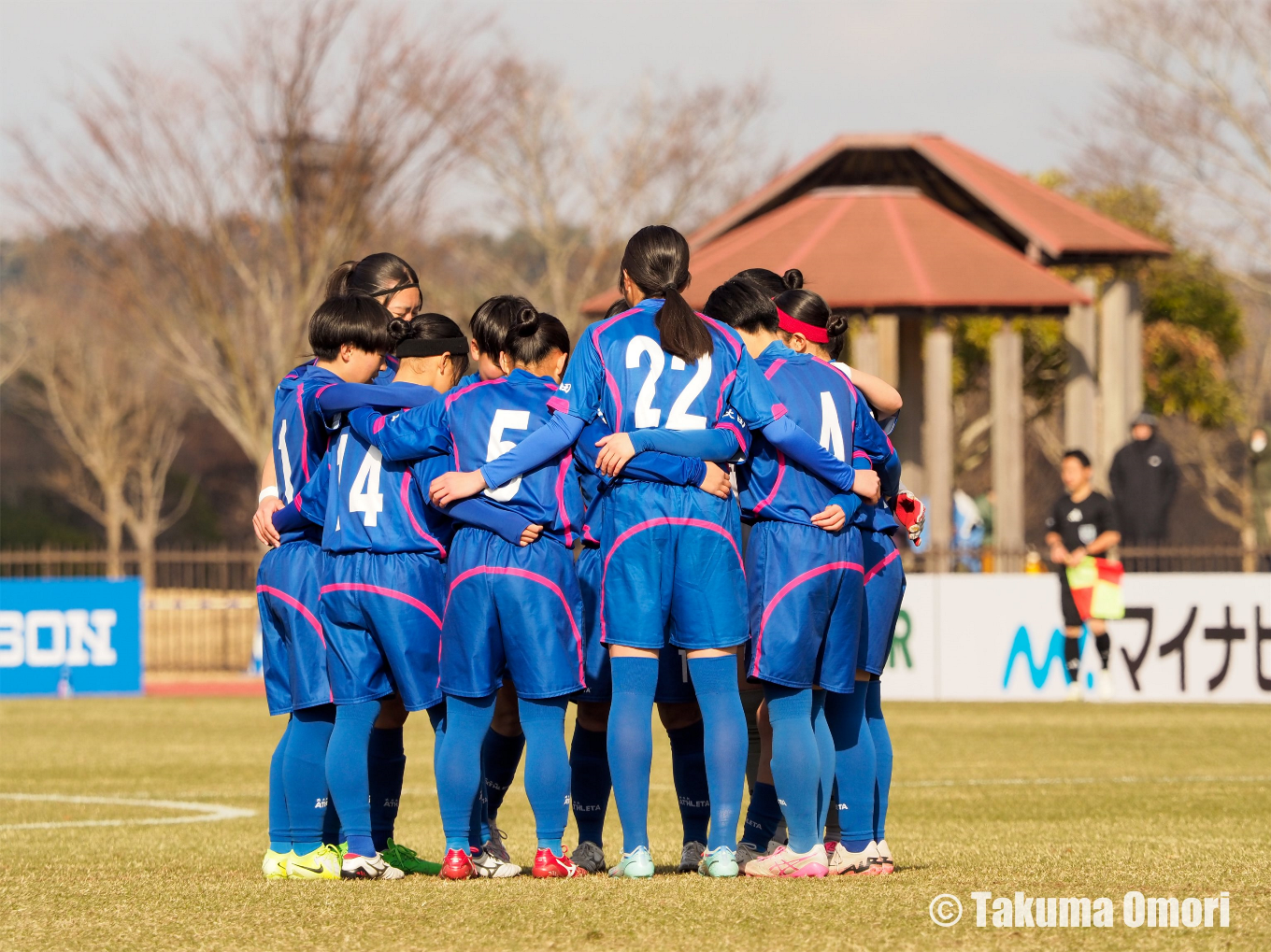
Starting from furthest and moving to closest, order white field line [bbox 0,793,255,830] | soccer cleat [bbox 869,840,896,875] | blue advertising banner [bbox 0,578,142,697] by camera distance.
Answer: blue advertising banner [bbox 0,578,142,697] → white field line [bbox 0,793,255,830] → soccer cleat [bbox 869,840,896,875]

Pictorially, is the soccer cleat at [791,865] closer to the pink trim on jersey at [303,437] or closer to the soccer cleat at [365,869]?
the soccer cleat at [365,869]

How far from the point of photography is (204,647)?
2417 centimetres

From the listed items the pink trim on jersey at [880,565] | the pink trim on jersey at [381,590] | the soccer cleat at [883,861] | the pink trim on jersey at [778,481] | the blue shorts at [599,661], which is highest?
the pink trim on jersey at [778,481]

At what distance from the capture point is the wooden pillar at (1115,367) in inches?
960

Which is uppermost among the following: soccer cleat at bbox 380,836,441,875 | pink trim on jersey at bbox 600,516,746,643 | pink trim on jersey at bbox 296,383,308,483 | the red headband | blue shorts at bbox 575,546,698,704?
the red headband

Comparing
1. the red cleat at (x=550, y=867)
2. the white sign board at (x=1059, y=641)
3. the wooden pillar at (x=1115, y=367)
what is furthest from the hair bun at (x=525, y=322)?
the wooden pillar at (x=1115, y=367)

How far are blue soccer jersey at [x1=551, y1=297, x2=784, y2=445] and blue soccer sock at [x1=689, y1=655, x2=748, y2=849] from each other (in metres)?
0.72

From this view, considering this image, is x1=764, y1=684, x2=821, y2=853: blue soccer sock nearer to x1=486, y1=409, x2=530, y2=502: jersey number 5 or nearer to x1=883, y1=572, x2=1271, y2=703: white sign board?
x1=486, y1=409, x2=530, y2=502: jersey number 5

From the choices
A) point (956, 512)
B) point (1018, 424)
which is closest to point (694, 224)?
point (956, 512)

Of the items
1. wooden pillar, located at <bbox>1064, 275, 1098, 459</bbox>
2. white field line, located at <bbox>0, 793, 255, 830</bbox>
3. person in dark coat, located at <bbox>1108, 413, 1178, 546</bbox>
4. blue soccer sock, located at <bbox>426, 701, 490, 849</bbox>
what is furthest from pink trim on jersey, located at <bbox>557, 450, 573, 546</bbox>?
wooden pillar, located at <bbox>1064, 275, 1098, 459</bbox>

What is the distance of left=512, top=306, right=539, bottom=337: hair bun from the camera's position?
5.57 meters

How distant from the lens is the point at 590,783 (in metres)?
5.89

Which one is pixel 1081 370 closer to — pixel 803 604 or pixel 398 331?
pixel 398 331

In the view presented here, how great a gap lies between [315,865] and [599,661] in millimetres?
1125
